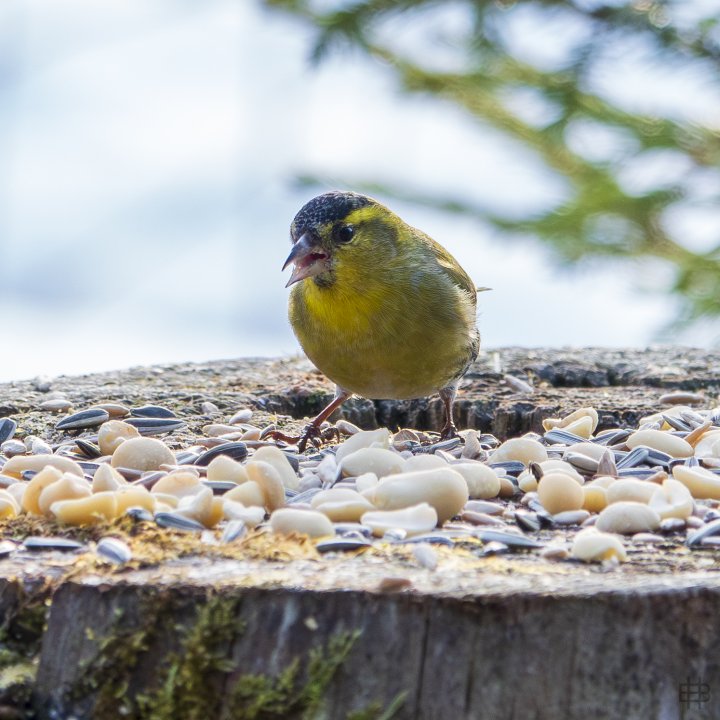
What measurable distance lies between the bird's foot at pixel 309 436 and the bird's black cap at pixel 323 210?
58 centimetres

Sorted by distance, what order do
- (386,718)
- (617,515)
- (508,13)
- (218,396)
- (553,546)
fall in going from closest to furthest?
(386,718)
(553,546)
(617,515)
(218,396)
(508,13)

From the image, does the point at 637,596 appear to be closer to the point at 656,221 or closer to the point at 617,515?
the point at 617,515

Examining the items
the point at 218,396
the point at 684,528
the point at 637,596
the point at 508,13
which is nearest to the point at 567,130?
the point at 508,13

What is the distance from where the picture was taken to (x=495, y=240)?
4.26 meters

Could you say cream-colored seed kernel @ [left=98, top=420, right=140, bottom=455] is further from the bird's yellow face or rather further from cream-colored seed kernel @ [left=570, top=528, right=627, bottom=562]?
cream-colored seed kernel @ [left=570, top=528, right=627, bottom=562]

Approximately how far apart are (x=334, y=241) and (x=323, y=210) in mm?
95

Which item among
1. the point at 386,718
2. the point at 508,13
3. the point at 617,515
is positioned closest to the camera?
the point at 386,718

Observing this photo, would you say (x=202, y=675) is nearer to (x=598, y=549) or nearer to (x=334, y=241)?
(x=598, y=549)

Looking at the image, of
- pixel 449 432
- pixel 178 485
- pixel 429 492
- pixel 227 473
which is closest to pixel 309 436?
pixel 449 432

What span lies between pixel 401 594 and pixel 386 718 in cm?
17

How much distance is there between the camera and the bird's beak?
3234 millimetres

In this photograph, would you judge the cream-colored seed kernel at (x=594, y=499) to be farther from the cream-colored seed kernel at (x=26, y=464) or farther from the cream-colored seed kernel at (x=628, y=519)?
the cream-colored seed kernel at (x=26, y=464)

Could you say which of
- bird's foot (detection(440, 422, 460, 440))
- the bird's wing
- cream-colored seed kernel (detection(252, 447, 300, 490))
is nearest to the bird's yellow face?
the bird's wing

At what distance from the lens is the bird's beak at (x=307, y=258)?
3234mm
